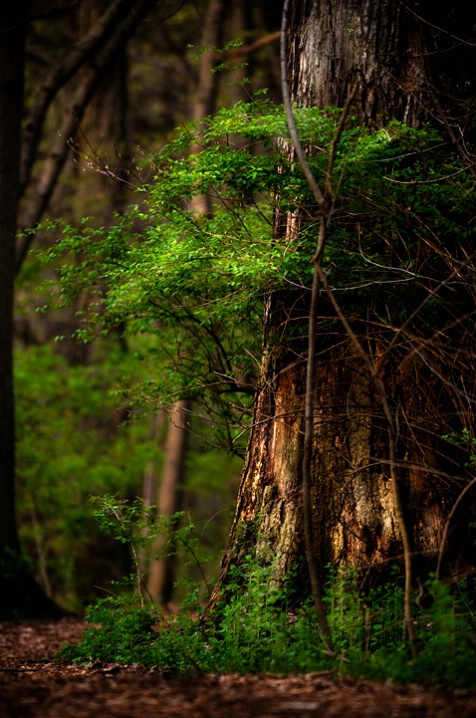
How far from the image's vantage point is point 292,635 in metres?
5.29

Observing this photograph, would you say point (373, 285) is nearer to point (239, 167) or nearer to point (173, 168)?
point (239, 167)

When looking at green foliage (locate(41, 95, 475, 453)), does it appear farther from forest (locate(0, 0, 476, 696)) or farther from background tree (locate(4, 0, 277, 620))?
background tree (locate(4, 0, 277, 620))

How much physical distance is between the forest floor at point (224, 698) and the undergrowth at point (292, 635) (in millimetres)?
233

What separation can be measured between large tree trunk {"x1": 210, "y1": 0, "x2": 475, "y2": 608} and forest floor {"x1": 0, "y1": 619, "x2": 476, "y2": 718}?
1583 mm

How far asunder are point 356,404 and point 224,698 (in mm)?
2711

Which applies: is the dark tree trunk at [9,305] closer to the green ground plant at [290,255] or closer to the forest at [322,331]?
the forest at [322,331]

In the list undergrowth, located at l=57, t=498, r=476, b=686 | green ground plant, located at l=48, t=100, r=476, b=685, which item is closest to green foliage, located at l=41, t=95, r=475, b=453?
green ground plant, located at l=48, t=100, r=476, b=685

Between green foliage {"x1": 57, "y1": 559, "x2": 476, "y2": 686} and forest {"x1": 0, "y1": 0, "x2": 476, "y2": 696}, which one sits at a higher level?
forest {"x1": 0, "y1": 0, "x2": 476, "y2": 696}

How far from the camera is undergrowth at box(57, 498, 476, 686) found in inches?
171

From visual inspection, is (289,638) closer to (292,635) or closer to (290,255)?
(292,635)

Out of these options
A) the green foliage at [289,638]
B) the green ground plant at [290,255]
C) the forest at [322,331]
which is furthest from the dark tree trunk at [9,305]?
the green foliage at [289,638]

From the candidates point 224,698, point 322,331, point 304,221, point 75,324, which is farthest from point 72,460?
point 224,698

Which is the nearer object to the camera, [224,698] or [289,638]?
[224,698]

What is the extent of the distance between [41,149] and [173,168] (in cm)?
1376
